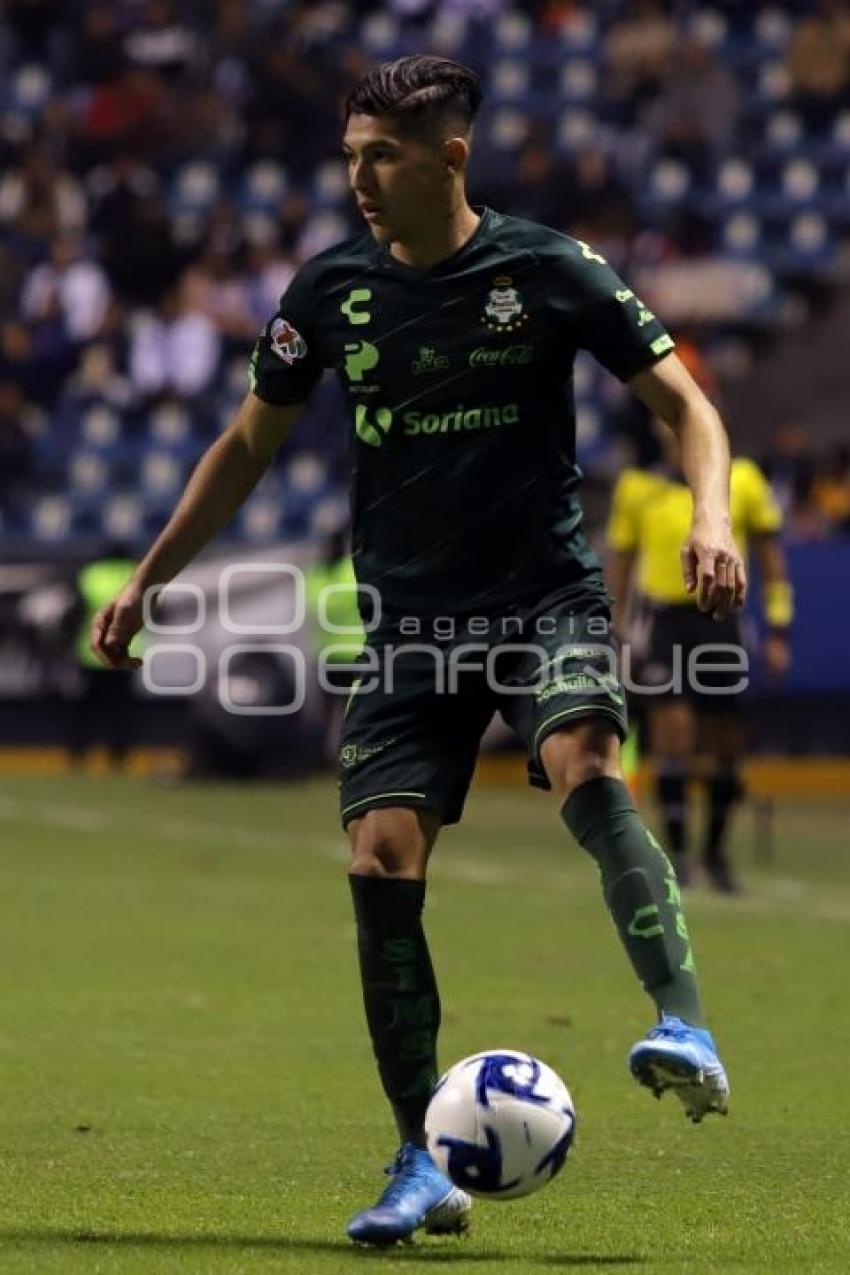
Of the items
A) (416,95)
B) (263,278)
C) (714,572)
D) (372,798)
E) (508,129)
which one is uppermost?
(508,129)

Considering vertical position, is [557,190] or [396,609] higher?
[557,190]

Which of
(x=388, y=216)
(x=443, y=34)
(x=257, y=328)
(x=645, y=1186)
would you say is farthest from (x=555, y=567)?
(x=443, y=34)

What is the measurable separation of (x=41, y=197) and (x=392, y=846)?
1977 centimetres

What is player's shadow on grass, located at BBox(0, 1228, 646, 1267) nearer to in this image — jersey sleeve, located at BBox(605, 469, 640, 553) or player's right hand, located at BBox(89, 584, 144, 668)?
player's right hand, located at BBox(89, 584, 144, 668)

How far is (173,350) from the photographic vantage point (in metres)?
23.5

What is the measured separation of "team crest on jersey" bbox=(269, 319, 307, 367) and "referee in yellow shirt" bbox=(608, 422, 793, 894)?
749 cm

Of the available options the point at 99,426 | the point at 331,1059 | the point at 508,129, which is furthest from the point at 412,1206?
the point at 508,129

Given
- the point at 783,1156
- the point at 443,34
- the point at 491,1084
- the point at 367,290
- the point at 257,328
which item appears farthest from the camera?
the point at 443,34

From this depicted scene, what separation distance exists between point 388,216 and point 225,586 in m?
15.1

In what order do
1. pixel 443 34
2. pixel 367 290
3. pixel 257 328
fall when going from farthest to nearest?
pixel 443 34, pixel 257 328, pixel 367 290

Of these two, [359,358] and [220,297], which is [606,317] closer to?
[359,358]

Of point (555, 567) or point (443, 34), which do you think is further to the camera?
point (443, 34)

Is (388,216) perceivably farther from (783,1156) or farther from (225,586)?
(225,586)

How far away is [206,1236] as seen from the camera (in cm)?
532
